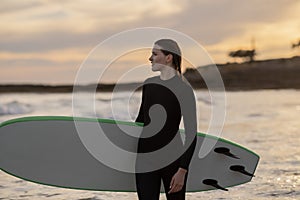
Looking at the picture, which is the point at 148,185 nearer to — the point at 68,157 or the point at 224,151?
the point at 68,157

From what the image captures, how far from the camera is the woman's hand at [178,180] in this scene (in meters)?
3.67

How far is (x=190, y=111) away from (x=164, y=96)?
0.20 metres

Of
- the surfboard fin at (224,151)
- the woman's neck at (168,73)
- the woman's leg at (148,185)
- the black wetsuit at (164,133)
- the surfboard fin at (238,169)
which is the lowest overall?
the surfboard fin at (238,169)

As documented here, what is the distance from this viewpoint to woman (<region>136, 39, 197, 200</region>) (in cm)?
368

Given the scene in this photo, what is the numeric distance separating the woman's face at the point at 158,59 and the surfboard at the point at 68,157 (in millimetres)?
1009

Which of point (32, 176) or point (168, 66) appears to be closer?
point (168, 66)

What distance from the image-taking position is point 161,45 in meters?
3.71

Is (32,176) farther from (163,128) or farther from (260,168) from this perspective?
(260,168)

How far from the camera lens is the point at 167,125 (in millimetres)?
3779

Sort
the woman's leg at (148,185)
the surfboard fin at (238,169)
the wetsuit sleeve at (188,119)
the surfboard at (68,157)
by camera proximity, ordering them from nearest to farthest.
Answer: the wetsuit sleeve at (188,119) < the woman's leg at (148,185) < the surfboard at (68,157) < the surfboard fin at (238,169)

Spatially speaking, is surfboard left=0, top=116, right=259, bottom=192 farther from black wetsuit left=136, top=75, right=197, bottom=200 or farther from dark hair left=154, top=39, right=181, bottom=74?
dark hair left=154, top=39, right=181, bottom=74

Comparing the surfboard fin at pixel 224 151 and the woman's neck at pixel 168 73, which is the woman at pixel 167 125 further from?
the surfboard fin at pixel 224 151

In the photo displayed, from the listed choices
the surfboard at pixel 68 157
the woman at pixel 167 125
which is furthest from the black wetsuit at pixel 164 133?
the surfboard at pixel 68 157

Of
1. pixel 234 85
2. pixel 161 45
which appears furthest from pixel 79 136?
pixel 234 85
